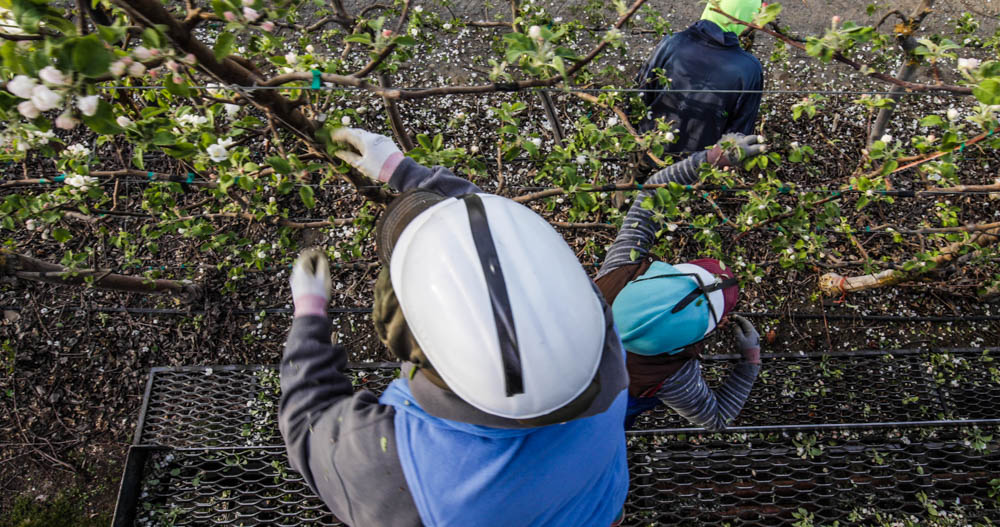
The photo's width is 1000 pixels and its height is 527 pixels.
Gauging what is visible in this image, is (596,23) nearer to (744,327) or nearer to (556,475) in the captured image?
(744,327)

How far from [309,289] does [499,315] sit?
765mm

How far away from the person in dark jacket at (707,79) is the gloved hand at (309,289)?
194 centimetres

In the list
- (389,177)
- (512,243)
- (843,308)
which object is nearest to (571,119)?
(843,308)

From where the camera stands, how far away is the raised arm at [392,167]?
1.79m

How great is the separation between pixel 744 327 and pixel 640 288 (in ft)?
3.88

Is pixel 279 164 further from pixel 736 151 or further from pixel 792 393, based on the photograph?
pixel 792 393

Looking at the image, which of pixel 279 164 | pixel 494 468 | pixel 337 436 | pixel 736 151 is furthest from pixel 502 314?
pixel 736 151

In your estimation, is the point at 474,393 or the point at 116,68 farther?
the point at 474,393

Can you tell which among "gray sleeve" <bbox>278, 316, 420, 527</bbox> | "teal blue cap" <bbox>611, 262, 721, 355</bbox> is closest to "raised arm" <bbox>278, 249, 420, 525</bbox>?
"gray sleeve" <bbox>278, 316, 420, 527</bbox>

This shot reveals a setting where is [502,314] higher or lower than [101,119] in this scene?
lower

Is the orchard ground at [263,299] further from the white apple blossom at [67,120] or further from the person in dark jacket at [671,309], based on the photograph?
the white apple blossom at [67,120]

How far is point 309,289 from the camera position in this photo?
171 centimetres

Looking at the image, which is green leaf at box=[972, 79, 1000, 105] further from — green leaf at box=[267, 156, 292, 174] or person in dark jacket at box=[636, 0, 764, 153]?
green leaf at box=[267, 156, 292, 174]

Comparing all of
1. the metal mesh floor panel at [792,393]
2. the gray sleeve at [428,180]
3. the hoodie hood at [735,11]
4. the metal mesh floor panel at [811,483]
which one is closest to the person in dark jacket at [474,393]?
the gray sleeve at [428,180]
